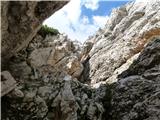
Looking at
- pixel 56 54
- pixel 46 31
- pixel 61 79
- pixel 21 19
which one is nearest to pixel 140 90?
pixel 61 79

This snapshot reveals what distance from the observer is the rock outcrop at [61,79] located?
24.7m

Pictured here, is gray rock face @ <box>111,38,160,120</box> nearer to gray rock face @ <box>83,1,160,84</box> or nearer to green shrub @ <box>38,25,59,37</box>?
gray rock face @ <box>83,1,160,84</box>

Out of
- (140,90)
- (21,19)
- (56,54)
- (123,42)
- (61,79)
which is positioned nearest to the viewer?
(21,19)

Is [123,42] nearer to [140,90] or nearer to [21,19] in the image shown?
[140,90]

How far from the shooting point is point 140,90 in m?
30.6

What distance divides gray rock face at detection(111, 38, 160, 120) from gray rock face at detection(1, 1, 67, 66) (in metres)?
9.17

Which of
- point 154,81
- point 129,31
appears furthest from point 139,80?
point 129,31

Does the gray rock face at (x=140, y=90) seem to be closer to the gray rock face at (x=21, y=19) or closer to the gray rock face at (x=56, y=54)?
the gray rock face at (x=56, y=54)

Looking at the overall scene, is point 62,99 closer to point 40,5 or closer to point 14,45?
point 14,45

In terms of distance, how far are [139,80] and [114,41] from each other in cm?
1608

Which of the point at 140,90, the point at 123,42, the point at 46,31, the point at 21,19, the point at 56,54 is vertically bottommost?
the point at 140,90

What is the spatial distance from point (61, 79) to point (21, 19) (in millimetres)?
7445

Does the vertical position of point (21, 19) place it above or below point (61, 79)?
above

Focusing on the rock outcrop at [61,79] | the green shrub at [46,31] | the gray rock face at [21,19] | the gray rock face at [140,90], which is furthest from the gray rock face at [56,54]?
the gray rock face at [140,90]
